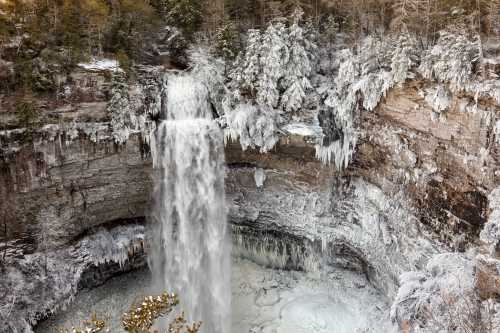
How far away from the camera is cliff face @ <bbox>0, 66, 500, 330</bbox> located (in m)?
16.2

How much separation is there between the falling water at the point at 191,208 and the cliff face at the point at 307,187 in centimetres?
95

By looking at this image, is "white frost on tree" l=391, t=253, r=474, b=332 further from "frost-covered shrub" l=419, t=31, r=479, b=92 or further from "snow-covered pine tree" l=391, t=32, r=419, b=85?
"snow-covered pine tree" l=391, t=32, r=419, b=85

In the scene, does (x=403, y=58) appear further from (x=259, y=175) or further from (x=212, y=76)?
(x=212, y=76)

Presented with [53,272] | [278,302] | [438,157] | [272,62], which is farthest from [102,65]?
[438,157]

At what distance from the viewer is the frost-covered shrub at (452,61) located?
51.2 feet

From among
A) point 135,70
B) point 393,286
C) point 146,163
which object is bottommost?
point 393,286

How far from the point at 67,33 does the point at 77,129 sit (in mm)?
4474

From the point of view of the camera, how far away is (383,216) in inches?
770

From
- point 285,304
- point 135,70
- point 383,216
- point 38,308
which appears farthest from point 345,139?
point 38,308

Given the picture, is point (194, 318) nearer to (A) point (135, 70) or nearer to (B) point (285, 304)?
(B) point (285, 304)

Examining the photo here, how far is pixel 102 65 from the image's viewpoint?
20.4 metres

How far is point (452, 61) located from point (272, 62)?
7641 mm

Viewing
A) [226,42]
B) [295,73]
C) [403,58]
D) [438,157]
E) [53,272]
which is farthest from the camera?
[226,42]

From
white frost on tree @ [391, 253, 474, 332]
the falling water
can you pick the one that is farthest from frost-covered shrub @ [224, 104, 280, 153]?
white frost on tree @ [391, 253, 474, 332]
